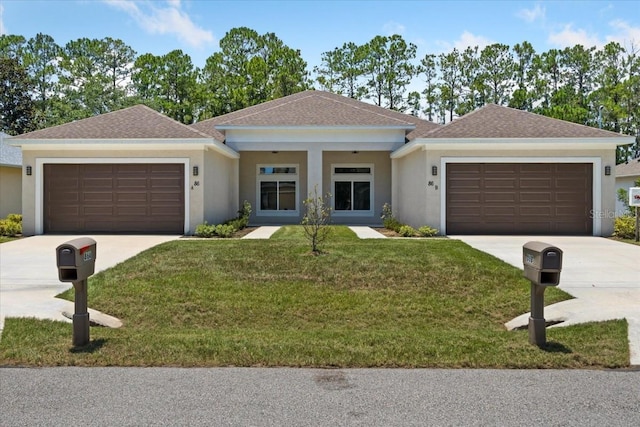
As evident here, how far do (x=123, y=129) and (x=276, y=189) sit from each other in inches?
296

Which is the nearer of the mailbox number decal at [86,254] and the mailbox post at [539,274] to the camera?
the mailbox post at [539,274]

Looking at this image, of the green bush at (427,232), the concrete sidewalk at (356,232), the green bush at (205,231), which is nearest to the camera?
the concrete sidewalk at (356,232)

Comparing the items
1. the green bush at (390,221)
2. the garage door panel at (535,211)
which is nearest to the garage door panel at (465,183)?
the garage door panel at (535,211)

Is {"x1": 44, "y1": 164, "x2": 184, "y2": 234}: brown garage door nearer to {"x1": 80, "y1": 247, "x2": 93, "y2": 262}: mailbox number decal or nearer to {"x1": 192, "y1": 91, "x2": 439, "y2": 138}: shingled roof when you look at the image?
{"x1": 192, "y1": 91, "x2": 439, "y2": 138}: shingled roof

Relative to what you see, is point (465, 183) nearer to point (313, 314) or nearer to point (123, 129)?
point (313, 314)

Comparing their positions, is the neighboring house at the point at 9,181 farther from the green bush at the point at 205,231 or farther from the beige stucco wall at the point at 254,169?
the green bush at the point at 205,231

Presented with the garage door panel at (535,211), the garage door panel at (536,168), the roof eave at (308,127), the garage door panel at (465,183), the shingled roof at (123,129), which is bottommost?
the garage door panel at (535,211)

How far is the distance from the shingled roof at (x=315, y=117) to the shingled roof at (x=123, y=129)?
3.17m

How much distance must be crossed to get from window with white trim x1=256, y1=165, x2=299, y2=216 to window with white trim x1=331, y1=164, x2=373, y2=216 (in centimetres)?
178

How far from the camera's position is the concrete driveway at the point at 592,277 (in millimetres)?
6766

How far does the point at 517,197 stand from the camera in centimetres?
1605

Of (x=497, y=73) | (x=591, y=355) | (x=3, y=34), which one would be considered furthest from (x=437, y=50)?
(x=591, y=355)

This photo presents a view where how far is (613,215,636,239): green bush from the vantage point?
619 inches

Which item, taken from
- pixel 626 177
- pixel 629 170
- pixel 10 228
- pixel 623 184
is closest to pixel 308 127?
pixel 10 228
